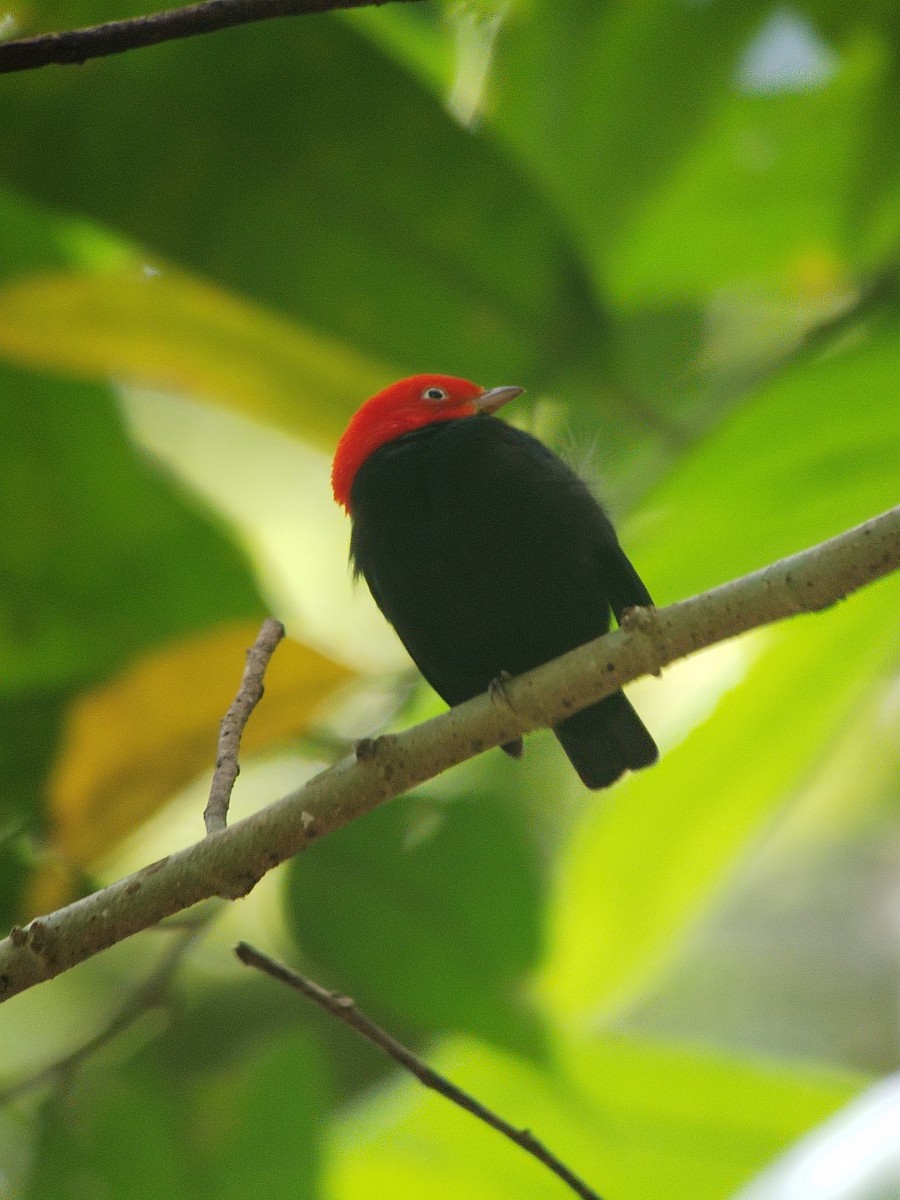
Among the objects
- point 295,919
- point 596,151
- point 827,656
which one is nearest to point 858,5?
point 596,151

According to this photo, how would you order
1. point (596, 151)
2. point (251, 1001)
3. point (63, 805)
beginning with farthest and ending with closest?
point (251, 1001) < point (596, 151) < point (63, 805)

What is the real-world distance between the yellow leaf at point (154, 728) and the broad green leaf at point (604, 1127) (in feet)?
3.79

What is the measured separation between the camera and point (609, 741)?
10.9 feet

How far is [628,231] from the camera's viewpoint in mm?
3809

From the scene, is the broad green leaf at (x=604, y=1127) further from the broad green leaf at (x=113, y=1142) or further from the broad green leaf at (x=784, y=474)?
the broad green leaf at (x=784, y=474)

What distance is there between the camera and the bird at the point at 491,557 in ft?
10.4

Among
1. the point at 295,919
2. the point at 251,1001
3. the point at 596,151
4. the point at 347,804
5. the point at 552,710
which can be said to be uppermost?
the point at 596,151

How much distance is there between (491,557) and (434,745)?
94 centimetres

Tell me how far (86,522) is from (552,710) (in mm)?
1785

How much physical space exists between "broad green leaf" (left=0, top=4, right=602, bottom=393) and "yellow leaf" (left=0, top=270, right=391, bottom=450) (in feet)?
0.51

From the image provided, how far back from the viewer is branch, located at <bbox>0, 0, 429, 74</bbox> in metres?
1.87

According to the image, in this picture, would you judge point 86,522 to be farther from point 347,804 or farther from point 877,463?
point 877,463

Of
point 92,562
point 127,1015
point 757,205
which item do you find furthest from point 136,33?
point 757,205

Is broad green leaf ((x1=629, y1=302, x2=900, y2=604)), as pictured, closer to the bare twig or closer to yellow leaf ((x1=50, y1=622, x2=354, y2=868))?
yellow leaf ((x1=50, y1=622, x2=354, y2=868))
